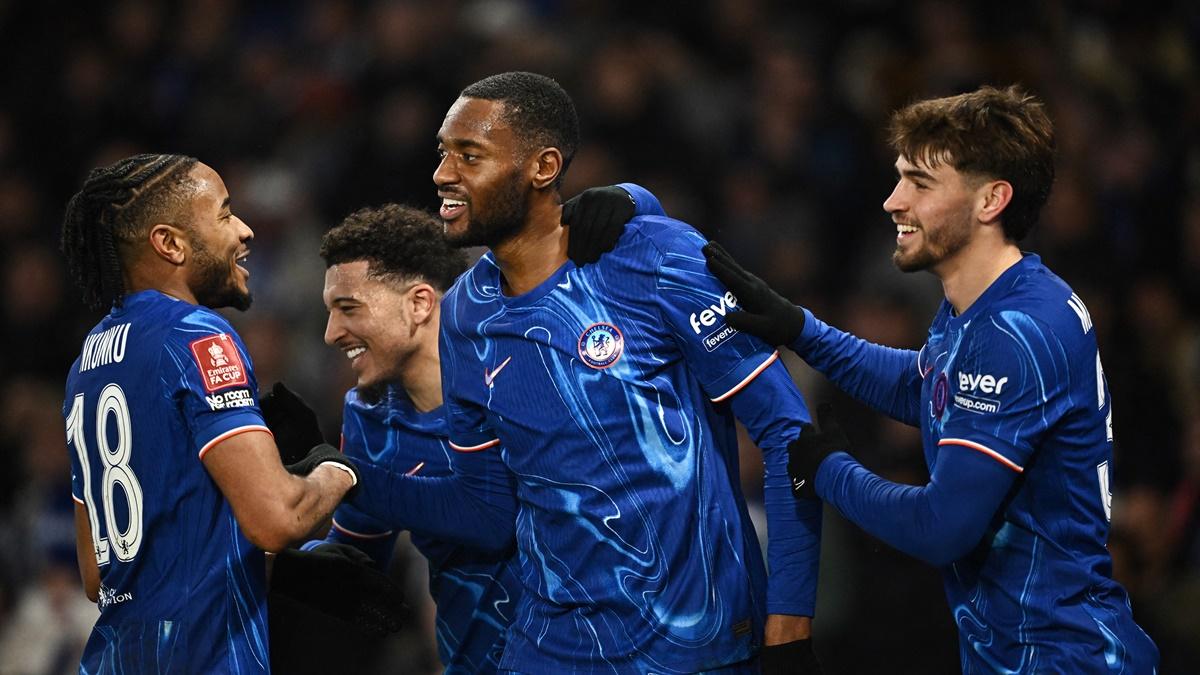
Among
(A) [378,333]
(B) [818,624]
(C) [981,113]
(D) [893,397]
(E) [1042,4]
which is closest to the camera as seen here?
(C) [981,113]

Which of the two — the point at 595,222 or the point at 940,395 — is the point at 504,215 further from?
the point at 940,395

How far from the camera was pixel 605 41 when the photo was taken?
9945mm

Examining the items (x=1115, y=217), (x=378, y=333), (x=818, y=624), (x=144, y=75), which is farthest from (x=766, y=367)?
(x=144, y=75)

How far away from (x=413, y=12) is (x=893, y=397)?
6673 mm

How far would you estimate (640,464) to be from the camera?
160 inches

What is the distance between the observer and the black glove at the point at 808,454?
13.1 ft

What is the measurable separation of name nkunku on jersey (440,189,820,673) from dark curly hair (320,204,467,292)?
0.89 metres

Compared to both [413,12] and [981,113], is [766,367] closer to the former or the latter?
[981,113]

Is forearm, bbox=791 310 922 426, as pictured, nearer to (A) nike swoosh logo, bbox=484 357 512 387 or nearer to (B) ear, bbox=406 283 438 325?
(A) nike swoosh logo, bbox=484 357 512 387

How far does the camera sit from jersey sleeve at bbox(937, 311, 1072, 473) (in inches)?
143

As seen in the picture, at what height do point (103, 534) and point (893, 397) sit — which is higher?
point (103, 534)

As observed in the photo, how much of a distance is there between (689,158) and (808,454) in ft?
18.3

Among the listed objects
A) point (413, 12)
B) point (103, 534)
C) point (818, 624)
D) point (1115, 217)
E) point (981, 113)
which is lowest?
point (818, 624)

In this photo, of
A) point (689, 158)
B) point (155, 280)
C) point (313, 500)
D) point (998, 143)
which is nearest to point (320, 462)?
point (313, 500)
